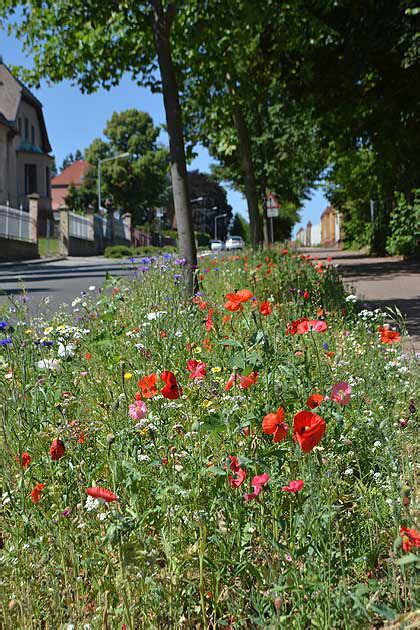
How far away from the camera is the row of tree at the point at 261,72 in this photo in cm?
904

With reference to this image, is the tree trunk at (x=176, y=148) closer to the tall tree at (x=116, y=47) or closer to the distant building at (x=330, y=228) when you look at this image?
the tall tree at (x=116, y=47)

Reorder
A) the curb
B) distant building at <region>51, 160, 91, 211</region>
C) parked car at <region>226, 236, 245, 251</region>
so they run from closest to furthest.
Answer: parked car at <region>226, 236, 245, 251</region>
the curb
distant building at <region>51, 160, 91, 211</region>

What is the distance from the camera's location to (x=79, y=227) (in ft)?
149

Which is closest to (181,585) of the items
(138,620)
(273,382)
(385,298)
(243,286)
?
(138,620)

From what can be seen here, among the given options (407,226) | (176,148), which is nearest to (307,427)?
(176,148)

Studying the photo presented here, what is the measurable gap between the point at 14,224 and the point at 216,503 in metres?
34.1

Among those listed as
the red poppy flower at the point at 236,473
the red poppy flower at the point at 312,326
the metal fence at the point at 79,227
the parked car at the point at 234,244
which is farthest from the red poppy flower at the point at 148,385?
the metal fence at the point at 79,227

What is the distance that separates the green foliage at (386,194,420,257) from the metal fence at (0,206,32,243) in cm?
1797

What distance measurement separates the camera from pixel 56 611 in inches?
75.0

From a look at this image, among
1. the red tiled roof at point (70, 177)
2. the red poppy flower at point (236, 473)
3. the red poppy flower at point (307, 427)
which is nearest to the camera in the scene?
the red poppy flower at point (307, 427)

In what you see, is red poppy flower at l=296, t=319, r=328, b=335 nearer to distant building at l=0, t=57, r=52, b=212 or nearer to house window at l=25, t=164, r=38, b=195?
distant building at l=0, t=57, r=52, b=212

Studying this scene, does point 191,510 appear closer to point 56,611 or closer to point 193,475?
point 193,475

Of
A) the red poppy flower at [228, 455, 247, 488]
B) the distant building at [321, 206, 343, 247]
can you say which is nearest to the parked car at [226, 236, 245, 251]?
the distant building at [321, 206, 343, 247]

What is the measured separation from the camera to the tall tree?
28.5 ft
